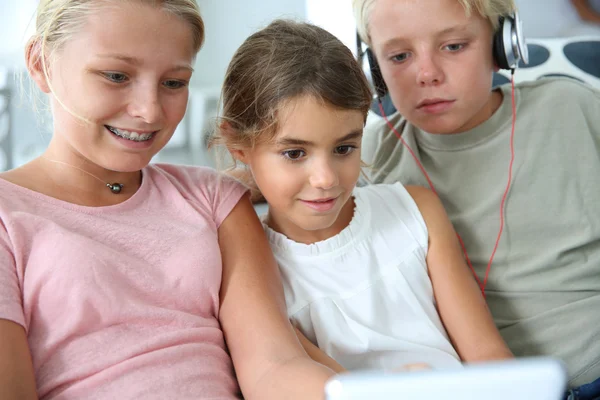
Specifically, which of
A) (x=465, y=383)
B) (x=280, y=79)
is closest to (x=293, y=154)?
(x=280, y=79)

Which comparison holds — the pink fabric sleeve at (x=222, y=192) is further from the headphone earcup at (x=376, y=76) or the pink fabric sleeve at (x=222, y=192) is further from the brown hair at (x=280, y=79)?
the headphone earcup at (x=376, y=76)

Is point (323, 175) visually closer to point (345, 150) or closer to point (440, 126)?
point (345, 150)

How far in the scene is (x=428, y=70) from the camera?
1.21 meters

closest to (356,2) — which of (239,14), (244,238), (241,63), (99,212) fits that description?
(241,63)

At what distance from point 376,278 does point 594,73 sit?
101cm

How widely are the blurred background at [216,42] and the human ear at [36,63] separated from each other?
0.32 metres

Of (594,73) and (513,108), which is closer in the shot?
(513,108)

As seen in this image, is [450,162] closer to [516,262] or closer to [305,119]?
[516,262]

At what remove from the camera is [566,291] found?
122 centimetres

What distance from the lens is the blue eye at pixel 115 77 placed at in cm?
93

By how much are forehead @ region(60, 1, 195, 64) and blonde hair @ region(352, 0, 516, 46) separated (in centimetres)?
50

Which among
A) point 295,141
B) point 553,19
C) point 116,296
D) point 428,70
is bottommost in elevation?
point 116,296

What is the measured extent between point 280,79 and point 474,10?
0.45m

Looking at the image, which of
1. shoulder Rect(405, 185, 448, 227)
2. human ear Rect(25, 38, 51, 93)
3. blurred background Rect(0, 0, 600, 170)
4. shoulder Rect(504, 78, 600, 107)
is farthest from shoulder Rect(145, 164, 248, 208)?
shoulder Rect(504, 78, 600, 107)
